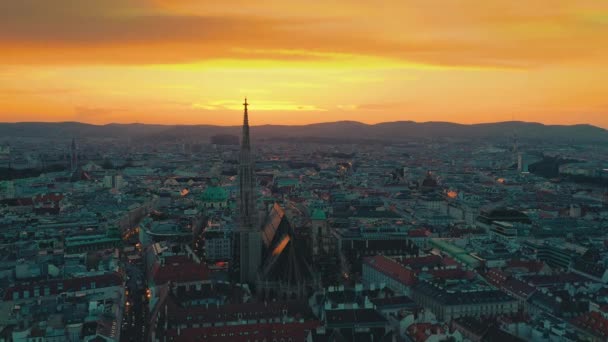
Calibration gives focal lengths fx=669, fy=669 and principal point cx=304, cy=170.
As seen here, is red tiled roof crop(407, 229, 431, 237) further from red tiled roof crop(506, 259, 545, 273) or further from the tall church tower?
the tall church tower

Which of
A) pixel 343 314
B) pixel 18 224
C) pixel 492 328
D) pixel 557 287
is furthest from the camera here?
pixel 18 224

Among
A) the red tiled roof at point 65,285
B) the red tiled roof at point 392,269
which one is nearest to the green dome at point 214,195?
the red tiled roof at point 392,269

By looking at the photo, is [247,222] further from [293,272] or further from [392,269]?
[392,269]

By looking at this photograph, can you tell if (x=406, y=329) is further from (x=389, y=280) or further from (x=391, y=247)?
(x=391, y=247)

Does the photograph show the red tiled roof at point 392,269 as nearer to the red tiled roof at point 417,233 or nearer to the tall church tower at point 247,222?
the tall church tower at point 247,222

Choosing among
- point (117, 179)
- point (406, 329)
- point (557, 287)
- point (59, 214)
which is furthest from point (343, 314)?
point (117, 179)

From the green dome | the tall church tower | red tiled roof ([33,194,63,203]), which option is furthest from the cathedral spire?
red tiled roof ([33,194,63,203])

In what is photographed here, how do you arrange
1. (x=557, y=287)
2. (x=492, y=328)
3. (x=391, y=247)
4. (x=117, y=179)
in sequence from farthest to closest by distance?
(x=117, y=179) < (x=391, y=247) < (x=557, y=287) < (x=492, y=328)

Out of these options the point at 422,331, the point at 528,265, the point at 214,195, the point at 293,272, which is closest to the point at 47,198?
the point at 214,195
